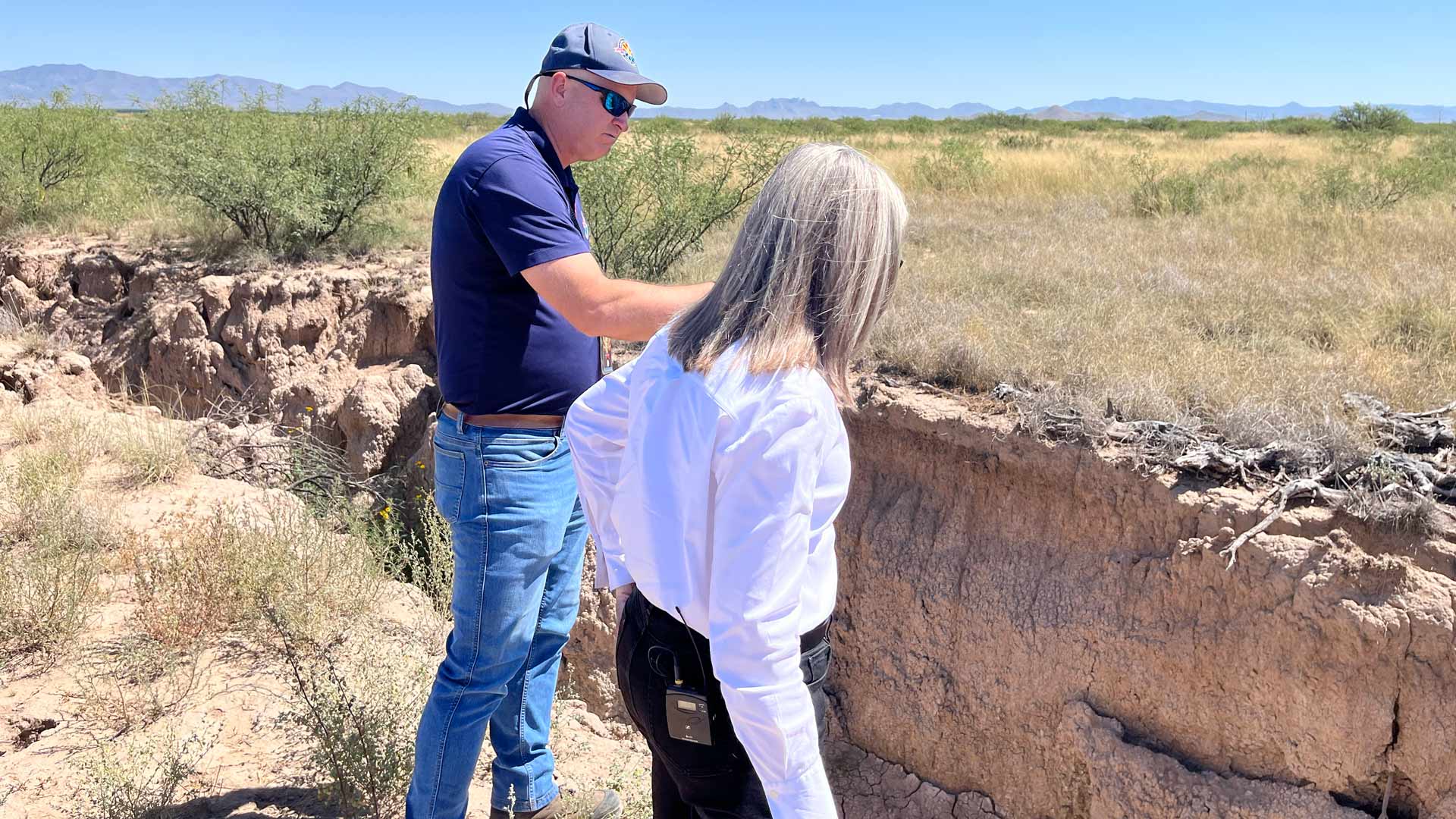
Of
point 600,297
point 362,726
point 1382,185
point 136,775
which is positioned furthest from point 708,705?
point 1382,185

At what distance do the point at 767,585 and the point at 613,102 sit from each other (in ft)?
4.65

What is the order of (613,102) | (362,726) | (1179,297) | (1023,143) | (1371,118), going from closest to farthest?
(613,102)
(362,726)
(1179,297)
(1023,143)
(1371,118)

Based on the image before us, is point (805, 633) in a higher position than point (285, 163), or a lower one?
lower

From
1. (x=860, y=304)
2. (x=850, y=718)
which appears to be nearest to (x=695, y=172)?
(x=850, y=718)

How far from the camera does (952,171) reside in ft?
41.7

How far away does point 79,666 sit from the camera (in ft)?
11.4

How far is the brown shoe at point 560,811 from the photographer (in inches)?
108

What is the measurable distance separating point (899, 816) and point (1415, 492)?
2.23m

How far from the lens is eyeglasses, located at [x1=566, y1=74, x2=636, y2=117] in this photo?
2.36 meters

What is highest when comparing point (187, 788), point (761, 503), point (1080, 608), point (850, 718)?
point (761, 503)

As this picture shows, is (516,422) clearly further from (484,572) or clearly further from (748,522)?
(748,522)

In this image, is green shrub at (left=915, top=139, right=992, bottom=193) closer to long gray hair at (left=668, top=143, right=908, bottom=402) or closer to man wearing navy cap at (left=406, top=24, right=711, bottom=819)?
man wearing navy cap at (left=406, top=24, right=711, bottom=819)

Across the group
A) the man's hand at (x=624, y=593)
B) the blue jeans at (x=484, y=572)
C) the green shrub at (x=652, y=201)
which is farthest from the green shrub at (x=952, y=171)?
the man's hand at (x=624, y=593)

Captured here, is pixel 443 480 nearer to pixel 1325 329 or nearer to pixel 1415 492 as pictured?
pixel 1415 492
